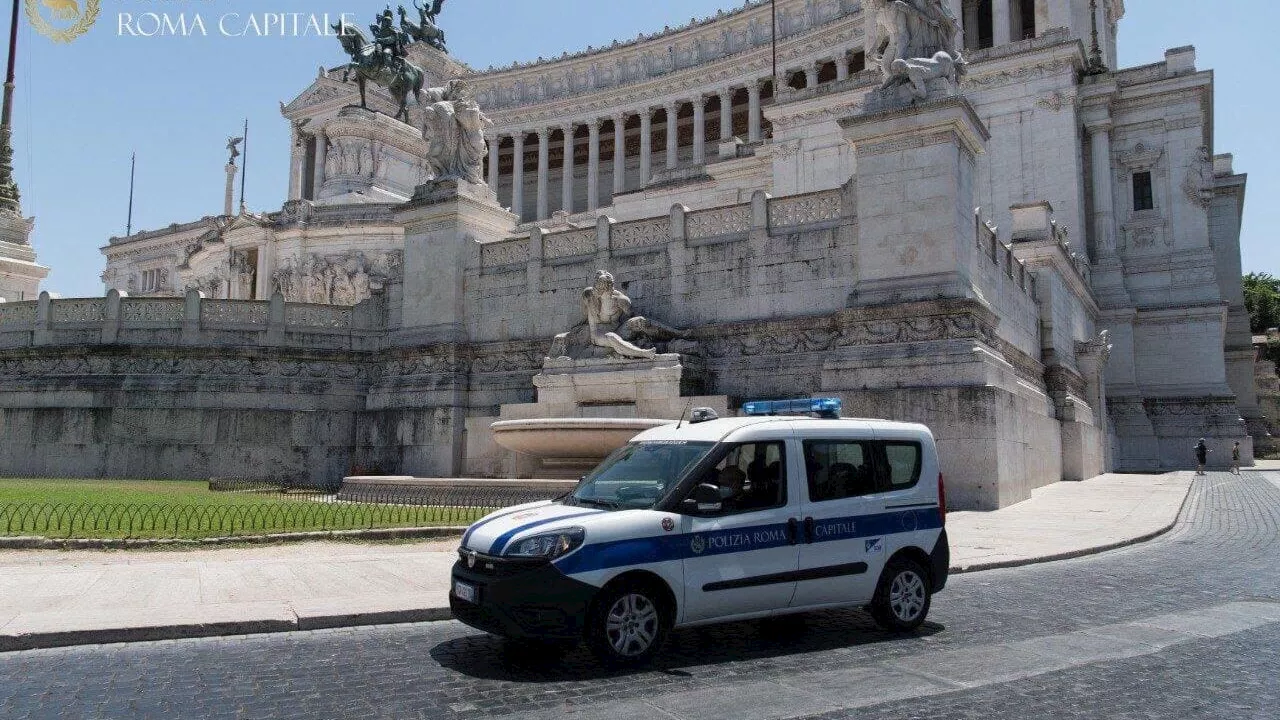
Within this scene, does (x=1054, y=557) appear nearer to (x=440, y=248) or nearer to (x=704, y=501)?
(x=704, y=501)

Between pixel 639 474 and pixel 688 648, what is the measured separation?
151cm

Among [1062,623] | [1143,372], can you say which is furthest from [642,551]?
[1143,372]

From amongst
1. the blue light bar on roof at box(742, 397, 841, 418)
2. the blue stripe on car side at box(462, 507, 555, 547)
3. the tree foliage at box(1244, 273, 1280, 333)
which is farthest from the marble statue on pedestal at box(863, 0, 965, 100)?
the tree foliage at box(1244, 273, 1280, 333)

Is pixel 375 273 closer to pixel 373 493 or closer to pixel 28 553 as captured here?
pixel 373 493

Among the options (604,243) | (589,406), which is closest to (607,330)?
(589,406)

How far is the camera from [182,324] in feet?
83.4

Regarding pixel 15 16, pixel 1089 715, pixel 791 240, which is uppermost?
pixel 15 16

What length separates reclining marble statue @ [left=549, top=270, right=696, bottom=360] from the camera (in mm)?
20922

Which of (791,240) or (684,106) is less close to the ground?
(684,106)

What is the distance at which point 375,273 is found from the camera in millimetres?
43750

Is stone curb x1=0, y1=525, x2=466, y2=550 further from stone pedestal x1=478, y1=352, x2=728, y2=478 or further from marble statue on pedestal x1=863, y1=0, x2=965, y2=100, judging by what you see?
marble statue on pedestal x1=863, y1=0, x2=965, y2=100

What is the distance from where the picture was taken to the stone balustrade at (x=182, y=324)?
25.3 meters

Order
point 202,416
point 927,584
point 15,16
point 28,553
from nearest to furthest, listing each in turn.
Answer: point 927,584, point 28,553, point 202,416, point 15,16

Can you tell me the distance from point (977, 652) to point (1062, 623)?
1.62 metres
